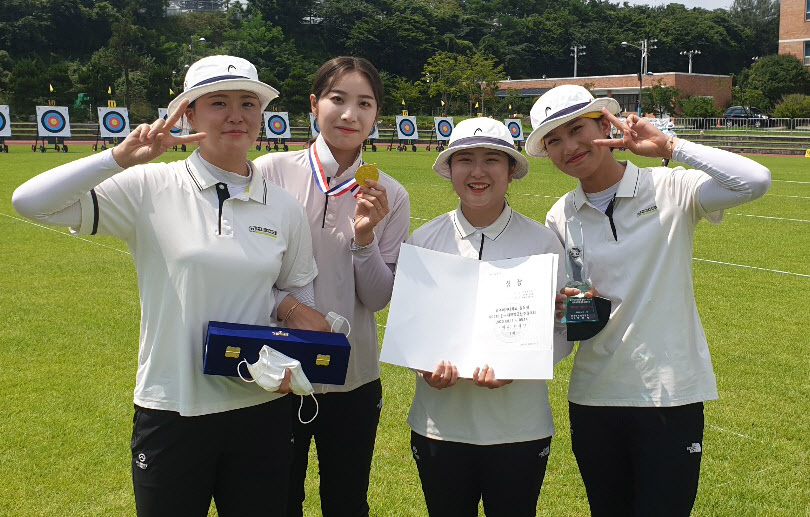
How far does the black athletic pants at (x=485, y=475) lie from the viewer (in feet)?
9.39

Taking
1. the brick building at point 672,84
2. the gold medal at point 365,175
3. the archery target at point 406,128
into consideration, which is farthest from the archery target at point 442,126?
the gold medal at point 365,175

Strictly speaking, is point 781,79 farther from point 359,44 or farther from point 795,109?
point 359,44

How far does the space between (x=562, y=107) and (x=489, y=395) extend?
1.09 meters

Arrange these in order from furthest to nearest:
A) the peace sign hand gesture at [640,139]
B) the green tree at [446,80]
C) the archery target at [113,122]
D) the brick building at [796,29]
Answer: the brick building at [796,29] < the green tree at [446,80] < the archery target at [113,122] < the peace sign hand gesture at [640,139]

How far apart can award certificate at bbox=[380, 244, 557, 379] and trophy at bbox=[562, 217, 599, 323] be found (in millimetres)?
83

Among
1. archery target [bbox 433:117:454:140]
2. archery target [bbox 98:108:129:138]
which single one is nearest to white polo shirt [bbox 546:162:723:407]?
archery target [bbox 98:108:129:138]

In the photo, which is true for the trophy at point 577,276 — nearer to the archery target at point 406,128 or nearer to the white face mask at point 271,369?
the white face mask at point 271,369

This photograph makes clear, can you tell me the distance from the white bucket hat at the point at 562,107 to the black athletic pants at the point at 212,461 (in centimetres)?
140

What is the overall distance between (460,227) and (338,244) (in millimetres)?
498

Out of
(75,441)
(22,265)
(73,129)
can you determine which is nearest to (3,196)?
(22,265)

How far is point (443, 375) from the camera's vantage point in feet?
9.01

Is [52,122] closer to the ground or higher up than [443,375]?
higher up

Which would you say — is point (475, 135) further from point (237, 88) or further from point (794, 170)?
point (794, 170)

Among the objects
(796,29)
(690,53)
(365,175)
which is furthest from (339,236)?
(690,53)
